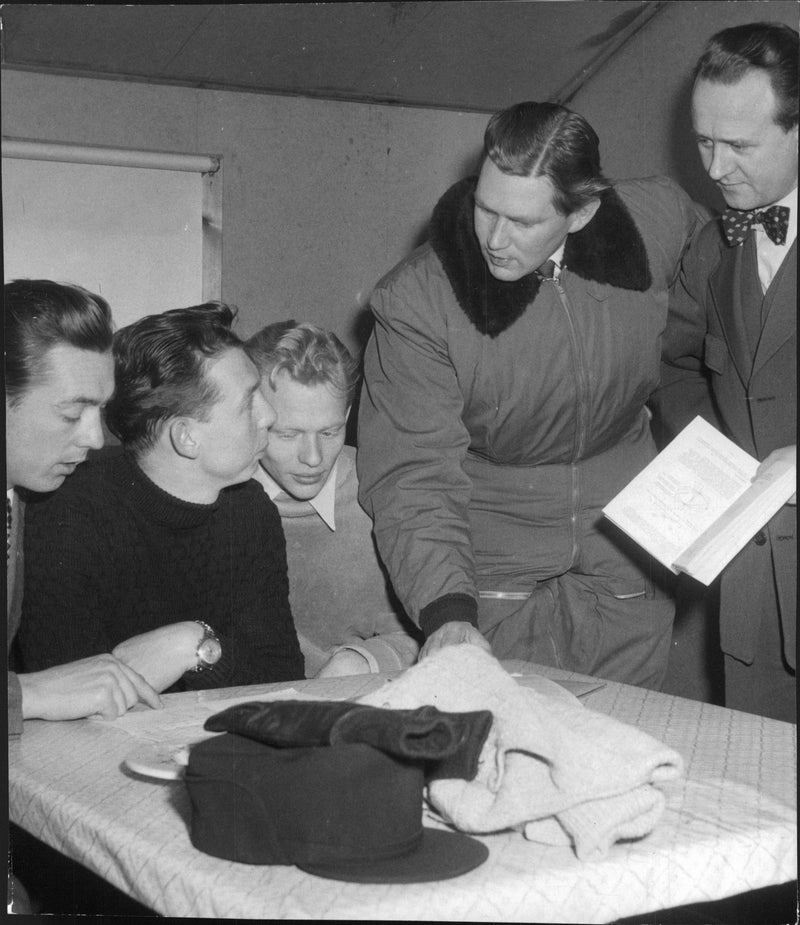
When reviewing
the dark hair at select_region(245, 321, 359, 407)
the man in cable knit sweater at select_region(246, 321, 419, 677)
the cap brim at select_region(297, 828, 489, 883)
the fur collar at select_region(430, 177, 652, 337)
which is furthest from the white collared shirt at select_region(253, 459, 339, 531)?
the cap brim at select_region(297, 828, 489, 883)

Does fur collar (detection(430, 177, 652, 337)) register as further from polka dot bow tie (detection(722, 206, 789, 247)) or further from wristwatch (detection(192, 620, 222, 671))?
wristwatch (detection(192, 620, 222, 671))

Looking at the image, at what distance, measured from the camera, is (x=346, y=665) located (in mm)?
1635

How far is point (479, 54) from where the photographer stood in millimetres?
1608

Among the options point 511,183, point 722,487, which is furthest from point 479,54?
point 722,487

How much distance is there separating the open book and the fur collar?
0.29 meters

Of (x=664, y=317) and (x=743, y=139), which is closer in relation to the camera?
(x=743, y=139)

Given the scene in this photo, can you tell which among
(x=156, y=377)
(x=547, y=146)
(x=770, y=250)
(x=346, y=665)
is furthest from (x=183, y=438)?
(x=770, y=250)

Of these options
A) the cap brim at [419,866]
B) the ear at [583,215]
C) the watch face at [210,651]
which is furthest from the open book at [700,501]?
the cap brim at [419,866]

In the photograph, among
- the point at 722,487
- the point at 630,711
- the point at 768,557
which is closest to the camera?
the point at 630,711

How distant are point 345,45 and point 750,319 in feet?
2.35

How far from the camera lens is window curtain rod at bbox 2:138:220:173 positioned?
149 centimetres

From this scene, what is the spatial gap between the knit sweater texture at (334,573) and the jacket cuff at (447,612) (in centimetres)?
15

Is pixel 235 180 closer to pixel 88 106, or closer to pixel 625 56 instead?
pixel 88 106

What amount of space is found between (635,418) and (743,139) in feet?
1.52
